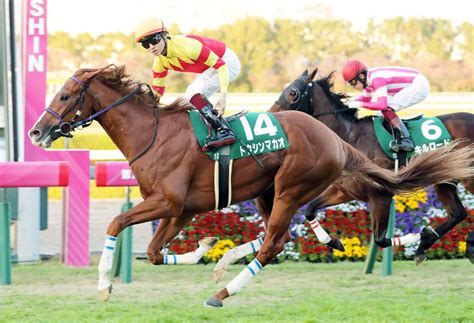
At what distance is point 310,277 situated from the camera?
22.9 ft

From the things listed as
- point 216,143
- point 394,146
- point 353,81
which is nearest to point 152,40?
point 216,143

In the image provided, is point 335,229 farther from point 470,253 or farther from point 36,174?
point 36,174

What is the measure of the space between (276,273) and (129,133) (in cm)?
200

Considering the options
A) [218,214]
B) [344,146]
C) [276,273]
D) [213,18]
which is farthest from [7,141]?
[213,18]

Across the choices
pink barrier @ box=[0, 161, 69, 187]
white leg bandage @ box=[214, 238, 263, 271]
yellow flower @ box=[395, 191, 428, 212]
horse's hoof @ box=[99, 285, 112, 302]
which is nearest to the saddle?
white leg bandage @ box=[214, 238, 263, 271]

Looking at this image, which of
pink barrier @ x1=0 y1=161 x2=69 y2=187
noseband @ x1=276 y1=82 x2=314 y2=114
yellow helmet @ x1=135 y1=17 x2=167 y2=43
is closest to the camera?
yellow helmet @ x1=135 y1=17 x2=167 y2=43

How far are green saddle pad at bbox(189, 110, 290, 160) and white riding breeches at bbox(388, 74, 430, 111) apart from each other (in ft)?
5.85

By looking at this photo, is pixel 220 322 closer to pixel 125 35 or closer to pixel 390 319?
pixel 390 319

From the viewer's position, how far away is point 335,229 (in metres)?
7.81

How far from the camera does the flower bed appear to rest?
768 centimetres

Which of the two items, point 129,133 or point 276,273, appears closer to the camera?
point 129,133

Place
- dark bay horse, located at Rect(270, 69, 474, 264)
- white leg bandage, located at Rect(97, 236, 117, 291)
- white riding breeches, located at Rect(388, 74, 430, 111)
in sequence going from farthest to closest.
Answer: white riding breeches, located at Rect(388, 74, 430, 111) → dark bay horse, located at Rect(270, 69, 474, 264) → white leg bandage, located at Rect(97, 236, 117, 291)

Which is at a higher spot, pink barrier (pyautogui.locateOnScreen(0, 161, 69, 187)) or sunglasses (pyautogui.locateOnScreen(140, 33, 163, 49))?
sunglasses (pyautogui.locateOnScreen(140, 33, 163, 49))

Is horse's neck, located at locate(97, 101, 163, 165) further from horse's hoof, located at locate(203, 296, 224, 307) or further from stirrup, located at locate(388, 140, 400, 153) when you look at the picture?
stirrup, located at locate(388, 140, 400, 153)
